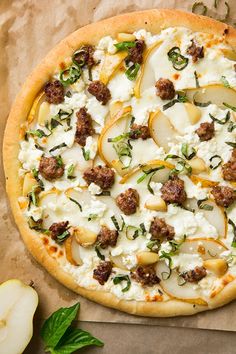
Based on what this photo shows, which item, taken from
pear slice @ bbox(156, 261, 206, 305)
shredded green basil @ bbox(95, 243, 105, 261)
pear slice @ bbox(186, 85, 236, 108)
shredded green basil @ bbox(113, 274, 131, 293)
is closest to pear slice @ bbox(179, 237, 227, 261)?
pear slice @ bbox(156, 261, 206, 305)

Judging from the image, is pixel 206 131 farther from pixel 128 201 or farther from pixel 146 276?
pixel 146 276

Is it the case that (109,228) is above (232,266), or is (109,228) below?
above

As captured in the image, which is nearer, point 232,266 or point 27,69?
point 232,266

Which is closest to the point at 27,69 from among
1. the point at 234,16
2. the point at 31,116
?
the point at 31,116

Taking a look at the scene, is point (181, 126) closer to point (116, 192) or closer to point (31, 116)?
point (116, 192)

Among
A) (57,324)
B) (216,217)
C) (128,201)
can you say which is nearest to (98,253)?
(128,201)

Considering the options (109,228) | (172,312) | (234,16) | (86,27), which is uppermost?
(86,27)
